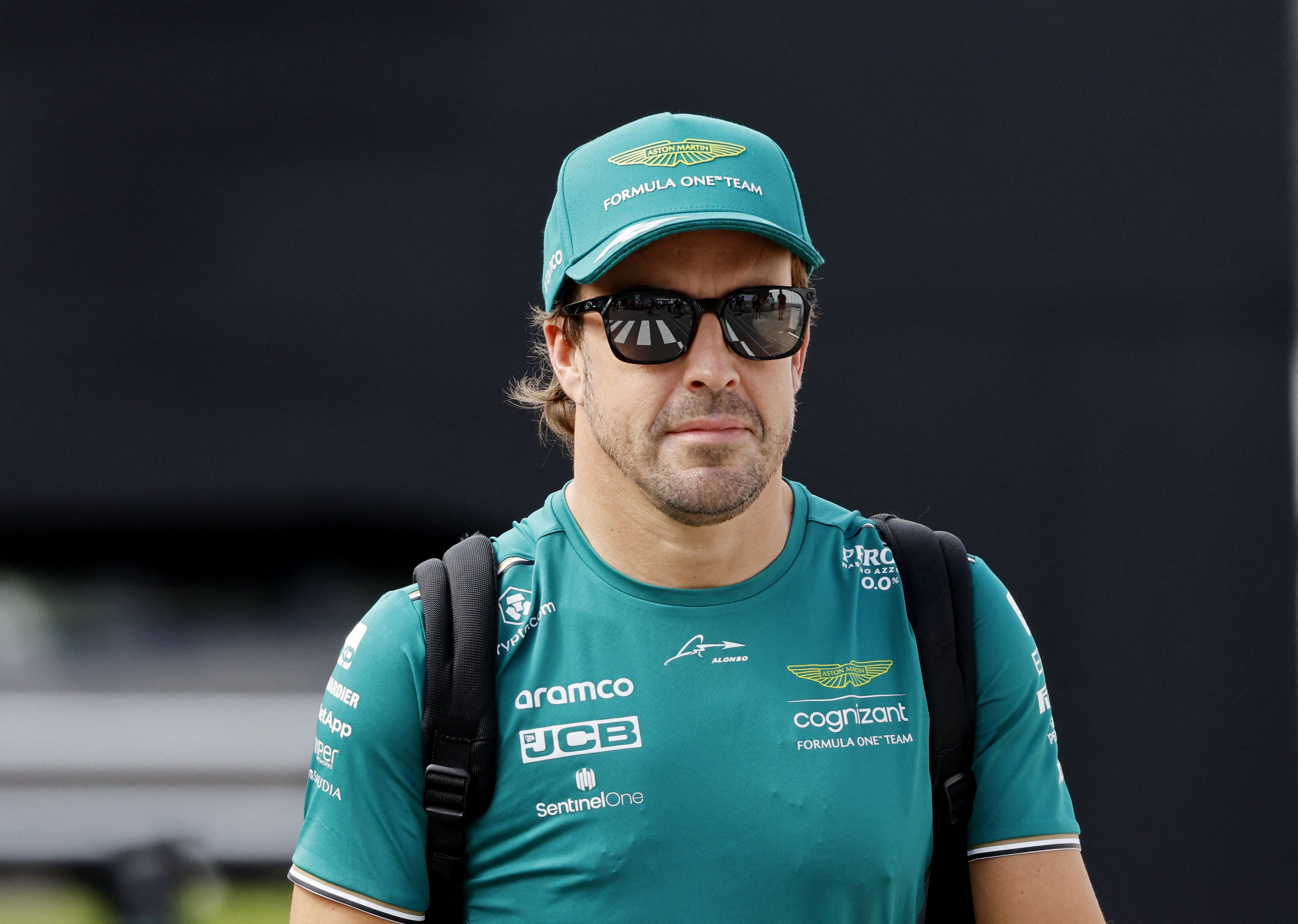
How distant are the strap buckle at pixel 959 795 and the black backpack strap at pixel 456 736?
661mm

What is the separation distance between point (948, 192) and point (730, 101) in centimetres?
75

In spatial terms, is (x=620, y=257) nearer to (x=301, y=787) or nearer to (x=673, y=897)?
(x=673, y=897)

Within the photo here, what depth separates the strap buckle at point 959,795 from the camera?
1.62 meters

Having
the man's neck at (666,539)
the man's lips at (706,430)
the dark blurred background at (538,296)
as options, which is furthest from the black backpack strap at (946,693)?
the dark blurred background at (538,296)

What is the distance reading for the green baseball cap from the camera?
162cm

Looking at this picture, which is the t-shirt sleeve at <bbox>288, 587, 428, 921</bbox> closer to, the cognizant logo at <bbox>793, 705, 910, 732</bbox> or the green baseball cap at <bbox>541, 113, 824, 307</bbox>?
the cognizant logo at <bbox>793, 705, 910, 732</bbox>

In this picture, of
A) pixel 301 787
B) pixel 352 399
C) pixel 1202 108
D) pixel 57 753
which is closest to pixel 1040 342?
pixel 1202 108

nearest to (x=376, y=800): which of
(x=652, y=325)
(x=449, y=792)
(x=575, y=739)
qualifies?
(x=449, y=792)

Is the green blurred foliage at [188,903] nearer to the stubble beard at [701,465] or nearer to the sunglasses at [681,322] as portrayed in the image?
the stubble beard at [701,465]

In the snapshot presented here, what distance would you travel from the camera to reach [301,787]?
3375 millimetres

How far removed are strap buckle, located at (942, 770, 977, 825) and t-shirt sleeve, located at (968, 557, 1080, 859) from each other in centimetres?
2

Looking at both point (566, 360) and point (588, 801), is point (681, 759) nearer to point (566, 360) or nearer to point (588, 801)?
point (588, 801)


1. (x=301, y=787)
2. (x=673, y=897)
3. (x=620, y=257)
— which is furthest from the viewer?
(x=301, y=787)

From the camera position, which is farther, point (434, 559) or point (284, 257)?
point (284, 257)
